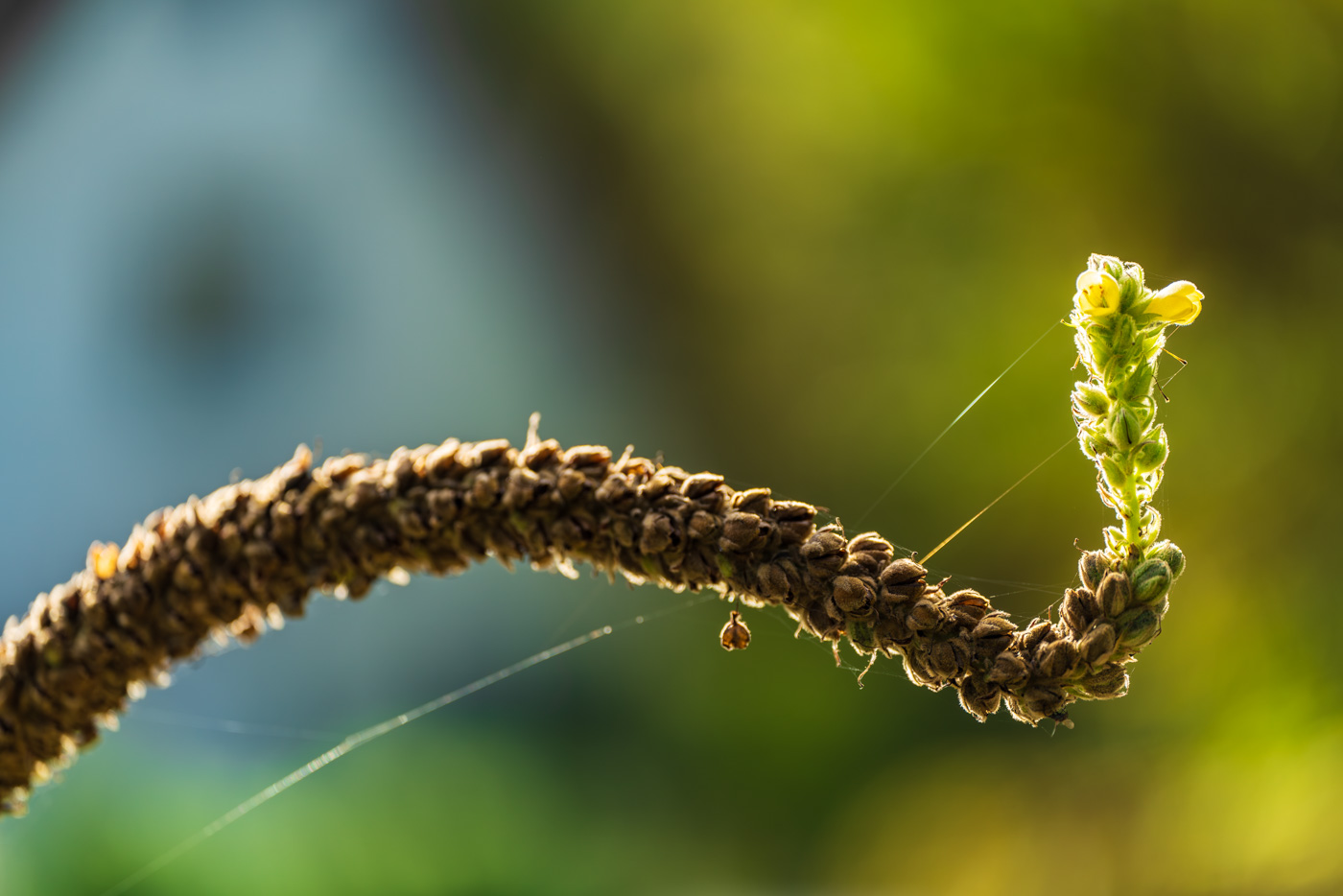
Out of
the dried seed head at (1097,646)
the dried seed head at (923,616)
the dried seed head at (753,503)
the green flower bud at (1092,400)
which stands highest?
the green flower bud at (1092,400)

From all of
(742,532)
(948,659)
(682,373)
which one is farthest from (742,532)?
(682,373)

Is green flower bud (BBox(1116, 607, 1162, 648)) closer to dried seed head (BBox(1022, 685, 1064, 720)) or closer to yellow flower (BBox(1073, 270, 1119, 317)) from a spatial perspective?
dried seed head (BBox(1022, 685, 1064, 720))

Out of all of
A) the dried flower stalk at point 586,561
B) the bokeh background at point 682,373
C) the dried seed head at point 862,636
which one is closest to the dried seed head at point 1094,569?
the dried flower stalk at point 586,561

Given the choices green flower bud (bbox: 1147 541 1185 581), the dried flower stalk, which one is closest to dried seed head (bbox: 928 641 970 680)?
the dried flower stalk

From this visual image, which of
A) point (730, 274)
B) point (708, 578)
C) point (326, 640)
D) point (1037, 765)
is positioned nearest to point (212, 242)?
point (326, 640)

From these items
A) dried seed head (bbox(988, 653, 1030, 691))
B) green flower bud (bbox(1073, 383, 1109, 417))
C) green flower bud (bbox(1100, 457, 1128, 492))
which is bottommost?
dried seed head (bbox(988, 653, 1030, 691))

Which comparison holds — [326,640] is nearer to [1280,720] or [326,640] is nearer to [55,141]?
[55,141]

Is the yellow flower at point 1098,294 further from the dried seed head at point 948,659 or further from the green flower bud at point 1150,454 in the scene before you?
the dried seed head at point 948,659
